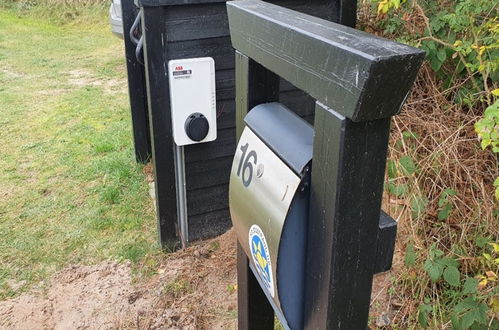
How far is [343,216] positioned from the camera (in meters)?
1.02

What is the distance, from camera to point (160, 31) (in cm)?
267

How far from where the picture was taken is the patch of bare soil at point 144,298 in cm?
257

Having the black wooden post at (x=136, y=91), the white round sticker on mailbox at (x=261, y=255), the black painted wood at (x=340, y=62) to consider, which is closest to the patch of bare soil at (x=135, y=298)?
the white round sticker on mailbox at (x=261, y=255)

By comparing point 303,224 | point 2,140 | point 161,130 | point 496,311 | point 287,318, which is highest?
point 303,224

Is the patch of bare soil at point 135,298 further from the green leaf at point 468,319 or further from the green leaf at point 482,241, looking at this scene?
the green leaf at point 482,241

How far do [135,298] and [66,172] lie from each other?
1967 millimetres

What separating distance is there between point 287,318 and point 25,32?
10206 mm

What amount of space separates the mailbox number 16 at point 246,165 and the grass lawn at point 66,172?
1.99 metres

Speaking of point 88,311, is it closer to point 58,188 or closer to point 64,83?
point 58,188

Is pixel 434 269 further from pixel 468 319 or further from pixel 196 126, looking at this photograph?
pixel 196 126

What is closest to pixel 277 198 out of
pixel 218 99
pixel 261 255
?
pixel 261 255

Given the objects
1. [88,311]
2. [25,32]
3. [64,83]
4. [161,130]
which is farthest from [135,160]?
[25,32]

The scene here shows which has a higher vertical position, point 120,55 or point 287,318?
point 287,318

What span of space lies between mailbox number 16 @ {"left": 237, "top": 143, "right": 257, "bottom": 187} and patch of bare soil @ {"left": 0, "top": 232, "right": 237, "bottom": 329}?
4.63 feet
